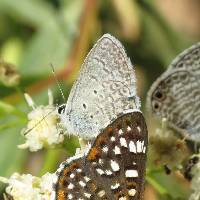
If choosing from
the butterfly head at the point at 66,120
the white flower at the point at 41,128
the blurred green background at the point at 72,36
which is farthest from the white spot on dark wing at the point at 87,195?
the blurred green background at the point at 72,36

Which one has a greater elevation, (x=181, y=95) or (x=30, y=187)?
(x=181, y=95)

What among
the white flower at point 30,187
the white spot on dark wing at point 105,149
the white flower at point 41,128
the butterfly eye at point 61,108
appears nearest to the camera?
the white spot on dark wing at point 105,149

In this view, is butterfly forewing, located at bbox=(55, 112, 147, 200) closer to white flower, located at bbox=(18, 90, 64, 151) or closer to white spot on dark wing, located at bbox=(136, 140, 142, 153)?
white spot on dark wing, located at bbox=(136, 140, 142, 153)

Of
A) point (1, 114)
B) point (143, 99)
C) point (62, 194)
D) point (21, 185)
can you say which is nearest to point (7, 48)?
point (143, 99)

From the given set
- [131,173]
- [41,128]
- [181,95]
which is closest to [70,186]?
[131,173]

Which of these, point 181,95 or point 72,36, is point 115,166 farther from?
point 72,36

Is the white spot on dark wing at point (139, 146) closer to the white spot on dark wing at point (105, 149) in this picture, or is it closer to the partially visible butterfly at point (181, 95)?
the white spot on dark wing at point (105, 149)
